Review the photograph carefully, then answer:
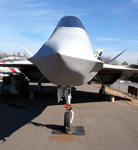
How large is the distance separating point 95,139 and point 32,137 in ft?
7.15

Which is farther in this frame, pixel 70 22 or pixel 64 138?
pixel 70 22

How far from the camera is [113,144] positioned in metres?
4.57

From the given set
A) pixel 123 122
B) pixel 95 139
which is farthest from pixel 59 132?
pixel 123 122

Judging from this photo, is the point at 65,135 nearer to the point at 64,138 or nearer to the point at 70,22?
the point at 64,138

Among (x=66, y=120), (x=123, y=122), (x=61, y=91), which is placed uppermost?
(x=61, y=91)

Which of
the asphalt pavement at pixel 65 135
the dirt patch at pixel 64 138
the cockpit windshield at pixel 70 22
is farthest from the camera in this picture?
the cockpit windshield at pixel 70 22

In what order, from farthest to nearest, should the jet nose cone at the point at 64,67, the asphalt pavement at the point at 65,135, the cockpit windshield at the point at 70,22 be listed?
1. the cockpit windshield at the point at 70,22
2. the asphalt pavement at the point at 65,135
3. the jet nose cone at the point at 64,67

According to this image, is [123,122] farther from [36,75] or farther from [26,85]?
[26,85]

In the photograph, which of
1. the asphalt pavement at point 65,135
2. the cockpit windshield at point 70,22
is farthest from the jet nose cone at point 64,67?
the cockpit windshield at point 70,22

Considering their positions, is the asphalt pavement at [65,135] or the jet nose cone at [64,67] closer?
the jet nose cone at [64,67]

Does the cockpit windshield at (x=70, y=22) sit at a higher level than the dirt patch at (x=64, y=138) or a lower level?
higher

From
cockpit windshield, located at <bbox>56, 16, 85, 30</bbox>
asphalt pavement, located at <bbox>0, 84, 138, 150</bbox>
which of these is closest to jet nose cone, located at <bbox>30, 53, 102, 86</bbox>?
asphalt pavement, located at <bbox>0, 84, 138, 150</bbox>

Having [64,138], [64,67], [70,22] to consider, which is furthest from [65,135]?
[70,22]

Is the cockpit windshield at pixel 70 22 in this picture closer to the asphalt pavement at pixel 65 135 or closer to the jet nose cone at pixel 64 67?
the jet nose cone at pixel 64 67
